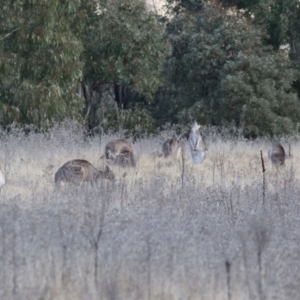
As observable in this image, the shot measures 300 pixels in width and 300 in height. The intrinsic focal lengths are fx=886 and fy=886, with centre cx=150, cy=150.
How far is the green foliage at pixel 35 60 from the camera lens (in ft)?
70.1

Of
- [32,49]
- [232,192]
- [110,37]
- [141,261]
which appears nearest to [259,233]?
[141,261]

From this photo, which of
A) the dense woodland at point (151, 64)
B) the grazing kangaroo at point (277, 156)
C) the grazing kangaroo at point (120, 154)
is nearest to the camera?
the grazing kangaroo at point (120, 154)

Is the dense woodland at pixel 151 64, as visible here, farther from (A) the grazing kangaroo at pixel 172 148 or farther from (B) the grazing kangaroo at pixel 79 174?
(B) the grazing kangaroo at pixel 79 174

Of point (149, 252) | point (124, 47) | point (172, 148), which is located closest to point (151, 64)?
point (124, 47)

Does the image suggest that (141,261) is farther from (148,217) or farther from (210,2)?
(210,2)

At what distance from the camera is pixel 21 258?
19.2 ft

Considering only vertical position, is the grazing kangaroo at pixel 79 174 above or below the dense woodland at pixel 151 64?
below

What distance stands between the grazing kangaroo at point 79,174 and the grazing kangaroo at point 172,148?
3.96 m

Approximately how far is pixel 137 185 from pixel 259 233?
4612 mm

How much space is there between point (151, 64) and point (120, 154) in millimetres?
12932

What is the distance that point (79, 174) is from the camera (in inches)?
448

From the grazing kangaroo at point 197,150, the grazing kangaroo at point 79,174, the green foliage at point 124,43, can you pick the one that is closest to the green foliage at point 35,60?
the green foliage at point 124,43

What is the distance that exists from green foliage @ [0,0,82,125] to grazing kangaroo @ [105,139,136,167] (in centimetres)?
628

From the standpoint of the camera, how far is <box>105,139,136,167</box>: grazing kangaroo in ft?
46.2
